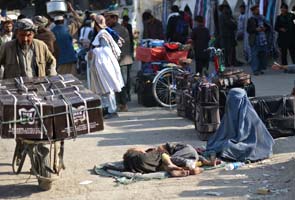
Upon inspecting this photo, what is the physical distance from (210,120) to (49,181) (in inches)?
109

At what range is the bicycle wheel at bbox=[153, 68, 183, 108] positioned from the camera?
11.1 meters

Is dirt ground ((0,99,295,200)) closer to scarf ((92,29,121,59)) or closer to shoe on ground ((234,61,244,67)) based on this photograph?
scarf ((92,29,121,59))

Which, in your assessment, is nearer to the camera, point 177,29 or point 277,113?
point 277,113

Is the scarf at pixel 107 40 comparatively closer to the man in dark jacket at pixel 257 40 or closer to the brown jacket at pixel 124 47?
the brown jacket at pixel 124 47

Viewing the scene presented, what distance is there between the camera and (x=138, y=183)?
6.46 metres

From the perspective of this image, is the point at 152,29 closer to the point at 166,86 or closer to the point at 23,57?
the point at 166,86

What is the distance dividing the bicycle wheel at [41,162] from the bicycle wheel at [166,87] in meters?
5.11

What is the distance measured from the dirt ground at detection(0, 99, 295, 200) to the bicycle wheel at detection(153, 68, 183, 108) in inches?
98.9

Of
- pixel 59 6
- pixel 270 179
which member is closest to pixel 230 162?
pixel 270 179

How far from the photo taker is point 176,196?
19.6 ft

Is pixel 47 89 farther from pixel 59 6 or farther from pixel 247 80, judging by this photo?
pixel 59 6

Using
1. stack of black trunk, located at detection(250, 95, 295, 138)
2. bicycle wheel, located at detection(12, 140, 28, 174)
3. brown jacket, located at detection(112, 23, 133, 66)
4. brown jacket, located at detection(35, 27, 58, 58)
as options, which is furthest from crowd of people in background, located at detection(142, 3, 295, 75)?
bicycle wheel, located at detection(12, 140, 28, 174)

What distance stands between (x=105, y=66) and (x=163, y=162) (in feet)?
12.2

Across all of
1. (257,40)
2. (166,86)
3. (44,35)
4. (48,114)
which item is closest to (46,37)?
(44,35)
